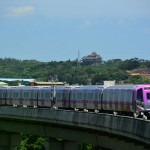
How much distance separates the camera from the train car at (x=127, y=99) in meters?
47.0

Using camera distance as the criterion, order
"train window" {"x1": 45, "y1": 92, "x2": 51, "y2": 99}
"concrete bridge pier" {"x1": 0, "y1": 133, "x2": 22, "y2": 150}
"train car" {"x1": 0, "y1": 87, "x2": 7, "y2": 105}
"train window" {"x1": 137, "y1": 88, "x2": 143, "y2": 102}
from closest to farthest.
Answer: "train window" {"x1": 137, "y1": 88, "x2": 143, "y2": 102}, "train window" {"x1": 45, "y1": 92, "x2": 51, "y2": 99}, "concrete bridge pier" {"x1": 0, "y1": 133, "x2": 22, "y2": 150}, "train car" {"x1": 0, "y1": 87, "x2": 7, "y2": 105}

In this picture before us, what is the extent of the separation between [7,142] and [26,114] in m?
15.1

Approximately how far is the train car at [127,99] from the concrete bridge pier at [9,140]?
75.6 ft

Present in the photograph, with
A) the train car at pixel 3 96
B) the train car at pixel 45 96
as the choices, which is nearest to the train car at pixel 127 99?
the train car at pixel 45 96

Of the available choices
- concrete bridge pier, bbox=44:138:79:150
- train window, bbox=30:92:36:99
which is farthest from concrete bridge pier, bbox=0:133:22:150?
concrete bridge pier, bbox=44:138:79:150

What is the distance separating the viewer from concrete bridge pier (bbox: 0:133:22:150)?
73.7 m

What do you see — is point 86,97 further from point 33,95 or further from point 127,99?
point 33,95

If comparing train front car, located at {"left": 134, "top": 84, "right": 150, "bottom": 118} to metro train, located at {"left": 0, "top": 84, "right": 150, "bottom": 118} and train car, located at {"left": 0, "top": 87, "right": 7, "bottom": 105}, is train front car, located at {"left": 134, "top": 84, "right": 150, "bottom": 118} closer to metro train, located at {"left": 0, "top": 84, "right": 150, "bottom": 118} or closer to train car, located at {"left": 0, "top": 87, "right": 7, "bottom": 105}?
metro train, located at {"left": 0, "top": 84, "right": 150, "bottom": 118}

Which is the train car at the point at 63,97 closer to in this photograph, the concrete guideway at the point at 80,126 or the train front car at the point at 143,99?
the concrete guideway at the point at 80,126

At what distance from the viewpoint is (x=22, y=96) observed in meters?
71.0

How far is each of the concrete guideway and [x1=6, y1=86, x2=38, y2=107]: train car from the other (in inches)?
116

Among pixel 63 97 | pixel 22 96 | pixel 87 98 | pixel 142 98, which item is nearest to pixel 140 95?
pixel 142 98

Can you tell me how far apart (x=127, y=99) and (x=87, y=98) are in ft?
28.2

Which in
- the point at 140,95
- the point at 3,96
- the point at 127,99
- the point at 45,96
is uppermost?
the point at 140,95
